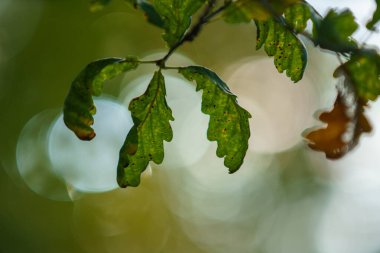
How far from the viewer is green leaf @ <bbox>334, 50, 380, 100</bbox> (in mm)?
1703

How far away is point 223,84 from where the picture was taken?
Answer: 189 cm

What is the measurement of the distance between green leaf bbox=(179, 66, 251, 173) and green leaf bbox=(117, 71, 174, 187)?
0.34 feet

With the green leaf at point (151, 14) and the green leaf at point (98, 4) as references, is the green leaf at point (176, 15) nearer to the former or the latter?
the green leaf at point (151, 14)

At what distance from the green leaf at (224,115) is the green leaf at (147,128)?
104mm

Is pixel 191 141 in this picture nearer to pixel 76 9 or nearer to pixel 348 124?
pixel 76 9

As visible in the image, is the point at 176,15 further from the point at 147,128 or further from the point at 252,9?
the point at 147,128

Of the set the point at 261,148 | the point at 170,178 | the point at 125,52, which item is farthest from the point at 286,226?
the point at 125,52

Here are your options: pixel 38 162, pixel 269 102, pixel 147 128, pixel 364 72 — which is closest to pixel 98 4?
pixel 147 128

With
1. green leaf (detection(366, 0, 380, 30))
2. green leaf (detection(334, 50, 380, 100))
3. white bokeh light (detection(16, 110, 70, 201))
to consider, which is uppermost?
green leaf (detection(366, 0, 380, 30))

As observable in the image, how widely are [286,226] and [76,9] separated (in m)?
13.6

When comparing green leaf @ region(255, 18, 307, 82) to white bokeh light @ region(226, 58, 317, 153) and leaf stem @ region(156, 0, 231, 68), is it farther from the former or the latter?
white bokeh light @ region(226, 58, 317, 153)

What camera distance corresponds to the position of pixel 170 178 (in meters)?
19.1

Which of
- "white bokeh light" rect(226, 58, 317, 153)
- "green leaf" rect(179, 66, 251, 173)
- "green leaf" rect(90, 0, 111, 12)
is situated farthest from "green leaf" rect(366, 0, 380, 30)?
"white bokeh light" rect(226, 58, 317, 153)

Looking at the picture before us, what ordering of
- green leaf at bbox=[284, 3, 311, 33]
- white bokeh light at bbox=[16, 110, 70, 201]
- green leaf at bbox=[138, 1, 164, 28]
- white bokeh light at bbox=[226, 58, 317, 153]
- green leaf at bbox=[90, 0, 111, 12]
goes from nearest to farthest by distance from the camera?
green leaf at bbox=[90, 0, 111, 12], green leaf at bbox=[138, 1, 164, 28], green leaf at bbox=[284, 3, 311, 33], white bokeh light at bbox=[16, 110, 70, 201], white bokeh light at bbox=[226, 58, 317, 153]
